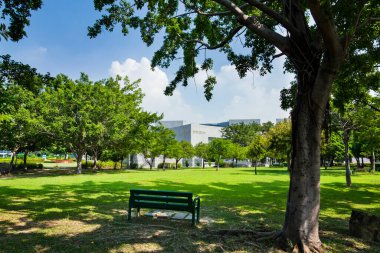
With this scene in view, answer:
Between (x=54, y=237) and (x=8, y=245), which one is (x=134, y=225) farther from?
(x=8, y=245)

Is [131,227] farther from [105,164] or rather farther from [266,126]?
[266,126]

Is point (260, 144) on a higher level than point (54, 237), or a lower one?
higher

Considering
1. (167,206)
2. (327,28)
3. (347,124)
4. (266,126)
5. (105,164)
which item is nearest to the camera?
(327,28)

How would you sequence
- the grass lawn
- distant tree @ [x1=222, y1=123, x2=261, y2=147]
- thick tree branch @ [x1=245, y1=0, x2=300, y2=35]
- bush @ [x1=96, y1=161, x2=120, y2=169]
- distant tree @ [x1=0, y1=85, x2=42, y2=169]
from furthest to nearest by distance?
distant tree @ [x1=222, y1=123, x2=261, y2=147]
bush @ [x1=96, y1=161, x2=120, y2=169]
distant tree @ [x1=0, y1=85, x2=42, y2=169]
the grass lawn
thick tree branch @ [x1=245, y1=0, x2=300, y2=35]

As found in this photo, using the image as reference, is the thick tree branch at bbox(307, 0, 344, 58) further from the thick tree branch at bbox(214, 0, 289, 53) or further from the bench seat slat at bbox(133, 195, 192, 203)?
the bench seat slat at bbox(133, 195, 192, 203)

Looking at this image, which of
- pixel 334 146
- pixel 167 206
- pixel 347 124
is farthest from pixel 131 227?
pixel 334 146

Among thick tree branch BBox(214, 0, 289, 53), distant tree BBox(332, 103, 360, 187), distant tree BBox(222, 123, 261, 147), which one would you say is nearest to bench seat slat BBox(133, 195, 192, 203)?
thick tree branch BBox(214, 0, 289, 53)

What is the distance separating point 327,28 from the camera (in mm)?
5527

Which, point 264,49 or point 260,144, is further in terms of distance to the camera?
point 260,144

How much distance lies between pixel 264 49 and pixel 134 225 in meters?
7.27

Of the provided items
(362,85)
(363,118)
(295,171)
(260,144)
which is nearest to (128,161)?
(260,144)

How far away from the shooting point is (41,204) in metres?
11.1

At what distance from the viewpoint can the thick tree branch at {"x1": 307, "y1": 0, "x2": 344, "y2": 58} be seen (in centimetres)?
536

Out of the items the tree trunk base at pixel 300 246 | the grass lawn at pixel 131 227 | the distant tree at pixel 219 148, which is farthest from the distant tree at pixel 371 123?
the distant tree at pixel 219 148
